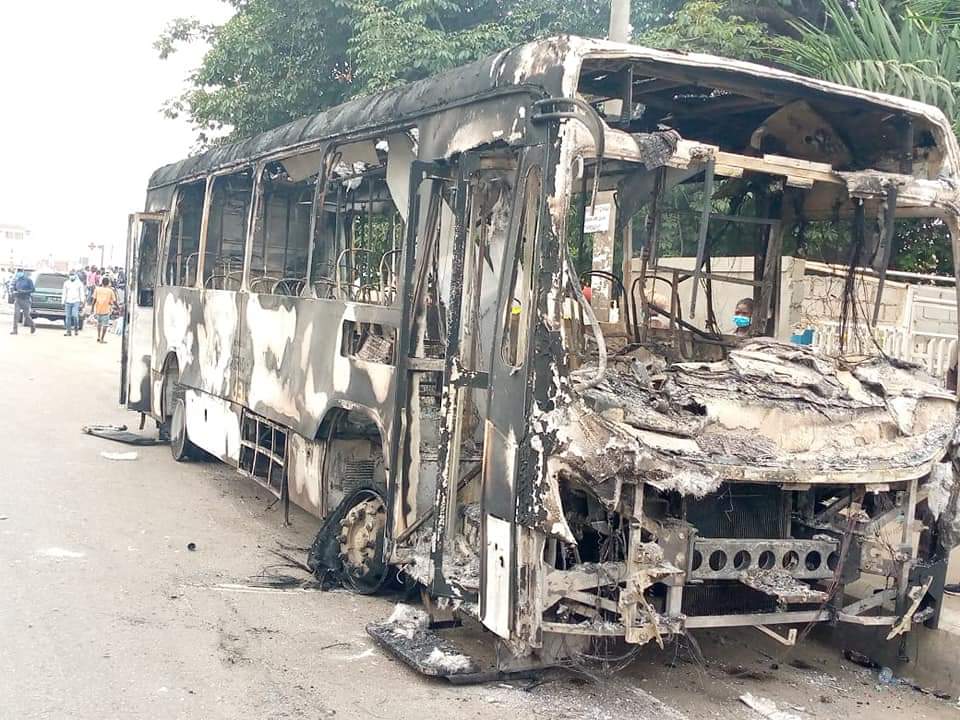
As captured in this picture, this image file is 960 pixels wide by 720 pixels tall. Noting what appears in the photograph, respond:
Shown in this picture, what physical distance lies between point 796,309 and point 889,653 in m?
2.07

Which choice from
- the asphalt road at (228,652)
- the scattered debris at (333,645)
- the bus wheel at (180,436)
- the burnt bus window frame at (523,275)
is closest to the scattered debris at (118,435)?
the bus wheel at (180,436)

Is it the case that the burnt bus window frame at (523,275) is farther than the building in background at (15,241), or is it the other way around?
the building in background at (15,241)

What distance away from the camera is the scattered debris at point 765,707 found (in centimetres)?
479

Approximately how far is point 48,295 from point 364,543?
27836 millimetres

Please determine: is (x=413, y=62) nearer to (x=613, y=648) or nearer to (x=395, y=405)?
(x=395, y=405)

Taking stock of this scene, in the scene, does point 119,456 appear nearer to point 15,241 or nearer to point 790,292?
point 790,292

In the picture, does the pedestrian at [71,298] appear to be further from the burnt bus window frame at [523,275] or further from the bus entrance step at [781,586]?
the bus entrance step at [781,586]

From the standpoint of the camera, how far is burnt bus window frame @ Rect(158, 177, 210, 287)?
10016 millimetres

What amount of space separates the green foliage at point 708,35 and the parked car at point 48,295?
24389 millimetres

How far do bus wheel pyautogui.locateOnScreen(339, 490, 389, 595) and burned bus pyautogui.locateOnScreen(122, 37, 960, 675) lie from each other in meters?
0.02

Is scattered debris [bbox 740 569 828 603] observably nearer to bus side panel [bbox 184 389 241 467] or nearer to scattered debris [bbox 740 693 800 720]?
scattered debris [bbox 740 693 800 720]

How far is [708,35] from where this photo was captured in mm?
11242

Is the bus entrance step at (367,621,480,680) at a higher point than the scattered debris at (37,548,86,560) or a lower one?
higher

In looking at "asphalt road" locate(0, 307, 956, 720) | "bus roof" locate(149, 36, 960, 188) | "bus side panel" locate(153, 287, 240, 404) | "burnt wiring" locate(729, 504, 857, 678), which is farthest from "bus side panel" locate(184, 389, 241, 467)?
"burnt wiring" locate(729, 504, 857, 678)
